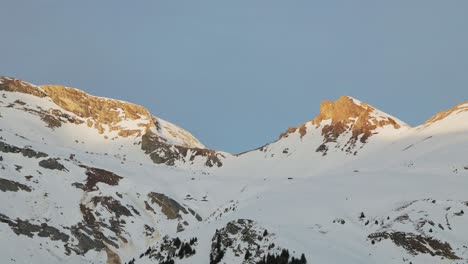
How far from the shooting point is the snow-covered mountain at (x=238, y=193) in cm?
3800

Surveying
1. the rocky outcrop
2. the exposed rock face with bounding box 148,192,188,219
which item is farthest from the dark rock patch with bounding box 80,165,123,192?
the rocky outcrop

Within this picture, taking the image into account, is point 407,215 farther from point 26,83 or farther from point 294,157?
point 26,83

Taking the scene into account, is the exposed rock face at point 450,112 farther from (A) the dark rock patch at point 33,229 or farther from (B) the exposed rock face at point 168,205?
(A) the dark rock patch at point 33,229

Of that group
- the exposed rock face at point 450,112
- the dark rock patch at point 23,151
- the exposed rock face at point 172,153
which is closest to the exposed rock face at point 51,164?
the dark rock patch at point 23,151

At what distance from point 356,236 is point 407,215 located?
565 cm

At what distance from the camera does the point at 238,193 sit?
99.4 m

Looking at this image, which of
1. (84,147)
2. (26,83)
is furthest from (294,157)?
(26,83)

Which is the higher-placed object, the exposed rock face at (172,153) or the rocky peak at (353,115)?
the rocky peak at (353,115)

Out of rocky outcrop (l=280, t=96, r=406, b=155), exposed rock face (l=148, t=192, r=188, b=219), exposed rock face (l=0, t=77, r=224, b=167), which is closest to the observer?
exposed rock face (l=148, t=192, r=188, b=219)

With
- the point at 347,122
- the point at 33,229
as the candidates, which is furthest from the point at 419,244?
the point at 347,122

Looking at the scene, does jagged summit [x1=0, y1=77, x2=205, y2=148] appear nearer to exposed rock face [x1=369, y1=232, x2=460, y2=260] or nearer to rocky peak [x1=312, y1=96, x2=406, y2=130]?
rocky peak [x1=312, y1=96, x2=406, y2=130]

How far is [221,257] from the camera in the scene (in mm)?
34969

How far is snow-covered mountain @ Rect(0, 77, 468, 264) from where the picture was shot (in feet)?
125

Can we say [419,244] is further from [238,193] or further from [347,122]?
[347,122]
